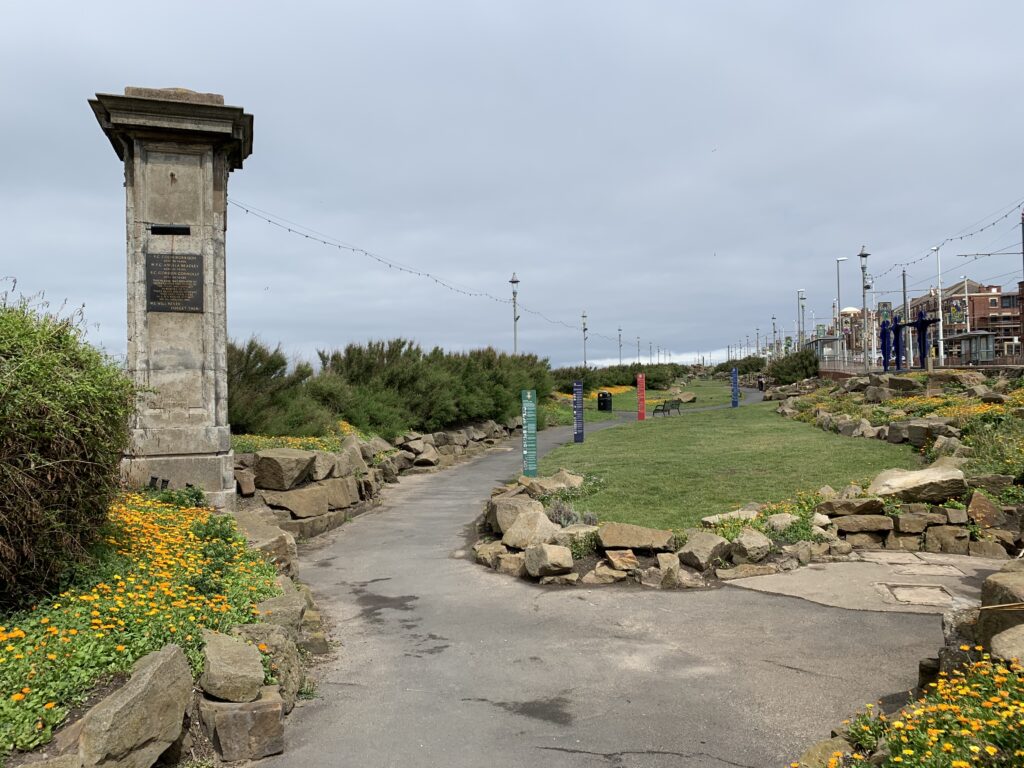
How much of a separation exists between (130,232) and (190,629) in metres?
6.98

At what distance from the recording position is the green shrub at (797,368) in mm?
53375

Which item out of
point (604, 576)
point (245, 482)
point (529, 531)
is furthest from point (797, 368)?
point (604, 576)

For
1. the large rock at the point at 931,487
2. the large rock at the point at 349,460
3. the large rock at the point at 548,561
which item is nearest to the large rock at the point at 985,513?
the large rock at the point at 931,487

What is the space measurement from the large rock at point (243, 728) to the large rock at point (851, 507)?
8009 millimetres

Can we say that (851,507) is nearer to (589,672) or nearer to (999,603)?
(999,603)

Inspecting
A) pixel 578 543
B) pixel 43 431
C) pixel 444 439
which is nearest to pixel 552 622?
pixel 578 543

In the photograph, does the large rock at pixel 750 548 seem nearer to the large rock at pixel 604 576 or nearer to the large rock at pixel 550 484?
the large rock at pixel 604 576

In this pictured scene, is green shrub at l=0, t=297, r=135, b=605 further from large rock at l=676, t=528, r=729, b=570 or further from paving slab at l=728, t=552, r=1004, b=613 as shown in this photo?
paving slab at l=728, t=552, r=1004, b=613

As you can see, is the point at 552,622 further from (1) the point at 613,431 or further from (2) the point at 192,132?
(1) the point at 613,431

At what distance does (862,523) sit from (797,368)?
4804cm

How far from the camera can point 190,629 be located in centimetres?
503

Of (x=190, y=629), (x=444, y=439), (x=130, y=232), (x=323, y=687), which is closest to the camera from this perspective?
(x=190, y=629)

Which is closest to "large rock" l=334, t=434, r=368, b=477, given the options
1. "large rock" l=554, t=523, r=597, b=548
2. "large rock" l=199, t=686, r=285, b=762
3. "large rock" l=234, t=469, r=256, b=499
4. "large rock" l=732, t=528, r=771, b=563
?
"large rock" l=234, t=469, r=256, b=499

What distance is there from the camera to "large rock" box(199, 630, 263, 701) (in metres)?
4.60
